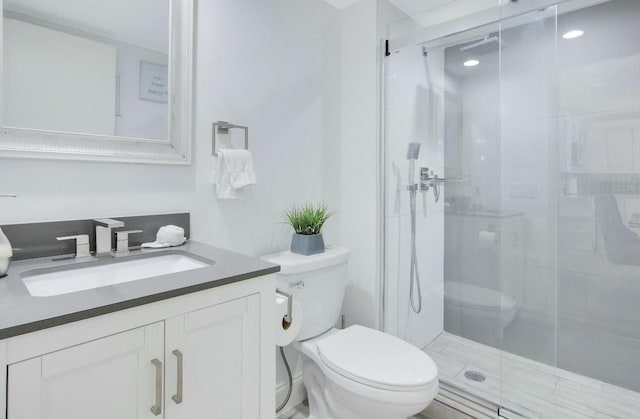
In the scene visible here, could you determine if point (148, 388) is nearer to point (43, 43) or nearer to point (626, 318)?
point (43, 43)

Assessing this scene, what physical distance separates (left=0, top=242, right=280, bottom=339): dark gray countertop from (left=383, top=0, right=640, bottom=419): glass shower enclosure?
1222 millimetres

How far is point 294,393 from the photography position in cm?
180

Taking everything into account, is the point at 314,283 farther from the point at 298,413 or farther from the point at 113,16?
the point at 113,16

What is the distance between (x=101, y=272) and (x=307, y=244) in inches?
33.1

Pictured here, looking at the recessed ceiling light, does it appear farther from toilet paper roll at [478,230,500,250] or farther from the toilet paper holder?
the toilet paper holder

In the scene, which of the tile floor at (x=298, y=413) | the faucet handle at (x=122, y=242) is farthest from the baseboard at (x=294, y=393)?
the faucet handle at (x=122, y=242)

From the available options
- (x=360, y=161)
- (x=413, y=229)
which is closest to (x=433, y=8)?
(x=360, y=161)

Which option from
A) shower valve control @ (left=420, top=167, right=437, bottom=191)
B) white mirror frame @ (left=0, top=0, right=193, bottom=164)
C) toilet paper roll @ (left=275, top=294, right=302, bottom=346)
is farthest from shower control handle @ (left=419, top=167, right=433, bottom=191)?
white mirror frame @ (left=0, top=0, right=193, bottom=164)

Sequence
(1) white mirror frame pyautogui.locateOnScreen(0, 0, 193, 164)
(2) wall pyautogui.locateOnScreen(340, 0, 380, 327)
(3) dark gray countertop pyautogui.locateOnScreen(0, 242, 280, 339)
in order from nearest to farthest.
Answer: (3) dark gray countertop pyautogui.locateOnScreen(0, 242, 280, 339)
(1) white mirror frame pyautogui.locateOnScreen(0, 0, 193, 164)
(2) wall pyautogui.locateOnScreen(340, 0, 380, 327)

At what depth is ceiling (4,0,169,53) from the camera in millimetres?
1104

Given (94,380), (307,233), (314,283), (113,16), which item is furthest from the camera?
(307,233)

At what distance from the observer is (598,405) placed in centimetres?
177

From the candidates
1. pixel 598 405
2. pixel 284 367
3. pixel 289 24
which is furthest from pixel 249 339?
pixel 598 405

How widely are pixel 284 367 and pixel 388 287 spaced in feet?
2.43
